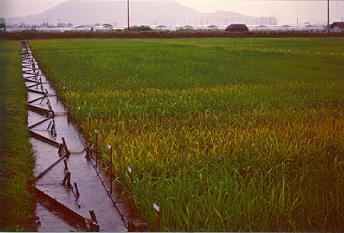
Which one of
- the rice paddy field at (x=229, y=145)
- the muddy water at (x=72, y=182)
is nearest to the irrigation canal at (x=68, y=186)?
the muddy water at (x=72, y=182)

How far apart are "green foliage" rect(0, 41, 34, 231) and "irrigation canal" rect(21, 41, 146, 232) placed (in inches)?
3.8

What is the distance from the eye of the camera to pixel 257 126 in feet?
17.1

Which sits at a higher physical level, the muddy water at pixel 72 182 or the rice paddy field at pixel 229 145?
the rice paddy field at pixel 229 145

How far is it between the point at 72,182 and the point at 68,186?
12cm

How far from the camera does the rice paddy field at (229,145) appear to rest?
3283mm

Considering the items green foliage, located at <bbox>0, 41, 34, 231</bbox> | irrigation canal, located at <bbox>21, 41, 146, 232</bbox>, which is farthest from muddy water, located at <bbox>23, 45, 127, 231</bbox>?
green foliage, located at <bbox>0, 41, 34, 231</bbox>

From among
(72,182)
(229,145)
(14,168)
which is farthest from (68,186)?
(229,145)

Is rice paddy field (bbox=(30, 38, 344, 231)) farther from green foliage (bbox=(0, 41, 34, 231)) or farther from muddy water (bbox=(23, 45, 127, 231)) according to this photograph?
green foliage (bbox=(0, 41, 34, 231))

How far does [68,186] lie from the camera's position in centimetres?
422

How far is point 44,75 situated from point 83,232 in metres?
9.75

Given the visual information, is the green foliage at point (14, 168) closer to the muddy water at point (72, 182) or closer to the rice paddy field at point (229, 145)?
the muddy water at point (72, 182)

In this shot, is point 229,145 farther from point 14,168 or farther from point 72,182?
point 14,168

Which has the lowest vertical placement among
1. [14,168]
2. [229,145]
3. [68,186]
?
[68,186]

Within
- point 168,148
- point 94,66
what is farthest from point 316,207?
point 94,66
